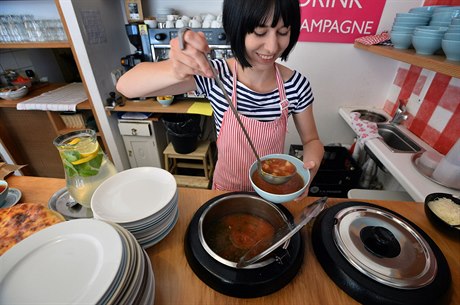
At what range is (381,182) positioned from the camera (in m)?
2.20

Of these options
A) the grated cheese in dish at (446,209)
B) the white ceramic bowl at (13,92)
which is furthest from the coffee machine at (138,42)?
the grated cheese in dish at (446,209)

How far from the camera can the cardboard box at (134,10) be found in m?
2.05

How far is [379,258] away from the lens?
0.61 metres

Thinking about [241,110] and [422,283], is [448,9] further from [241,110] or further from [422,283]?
[422,283]

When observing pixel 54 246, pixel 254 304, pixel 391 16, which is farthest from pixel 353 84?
pixel 54 246

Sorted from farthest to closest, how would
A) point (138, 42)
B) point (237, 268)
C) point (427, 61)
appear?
point (138, 42) < point (427, 61) < point (237, 268)

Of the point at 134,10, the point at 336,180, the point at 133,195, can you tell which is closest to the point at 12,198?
the point at 133,195

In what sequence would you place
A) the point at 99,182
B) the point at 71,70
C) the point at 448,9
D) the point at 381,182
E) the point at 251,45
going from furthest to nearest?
1. the point at 71,70
2. the point at 381,182
3. the point at 448,9
4. the point at 251,45
5. the point at 99,182

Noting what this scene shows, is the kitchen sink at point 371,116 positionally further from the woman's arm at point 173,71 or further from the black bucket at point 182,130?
the woman's arm at point 173,71

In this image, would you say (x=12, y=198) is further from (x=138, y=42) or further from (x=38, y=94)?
(x=38, y=94)

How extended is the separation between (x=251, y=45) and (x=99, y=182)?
0.77m

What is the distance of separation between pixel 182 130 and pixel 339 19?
1753 mm

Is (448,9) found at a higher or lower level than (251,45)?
higher

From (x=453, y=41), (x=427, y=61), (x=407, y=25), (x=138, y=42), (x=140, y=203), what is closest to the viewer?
(x=140, y=203)
